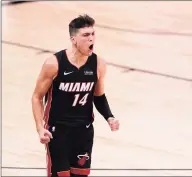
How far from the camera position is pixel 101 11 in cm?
1606

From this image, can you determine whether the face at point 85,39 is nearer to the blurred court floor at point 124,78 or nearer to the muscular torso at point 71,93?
the muscular torso at point 71,93

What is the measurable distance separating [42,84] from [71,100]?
11.2 inches

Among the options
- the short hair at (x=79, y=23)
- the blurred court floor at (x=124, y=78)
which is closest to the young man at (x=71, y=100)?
the short hair at (x=79, y=23)

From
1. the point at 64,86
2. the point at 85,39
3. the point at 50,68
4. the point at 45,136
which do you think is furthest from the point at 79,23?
the point at 45,136

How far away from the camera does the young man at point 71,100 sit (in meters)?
6.23

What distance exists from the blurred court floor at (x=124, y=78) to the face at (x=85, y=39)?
8.62ft

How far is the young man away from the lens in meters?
6.23

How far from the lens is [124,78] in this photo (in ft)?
39.5

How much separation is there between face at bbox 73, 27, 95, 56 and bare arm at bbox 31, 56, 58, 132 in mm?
272

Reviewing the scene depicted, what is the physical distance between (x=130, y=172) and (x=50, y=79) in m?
2.55

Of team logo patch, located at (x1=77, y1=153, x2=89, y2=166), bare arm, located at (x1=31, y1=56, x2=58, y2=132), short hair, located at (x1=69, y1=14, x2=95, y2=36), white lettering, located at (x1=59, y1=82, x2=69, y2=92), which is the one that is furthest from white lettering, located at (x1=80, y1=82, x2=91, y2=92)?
team logo patch, located at (x1=77, y1=153, x2=89, y2=166)

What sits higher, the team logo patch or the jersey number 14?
the jersey number 14

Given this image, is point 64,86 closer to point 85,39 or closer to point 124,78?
point 85,39

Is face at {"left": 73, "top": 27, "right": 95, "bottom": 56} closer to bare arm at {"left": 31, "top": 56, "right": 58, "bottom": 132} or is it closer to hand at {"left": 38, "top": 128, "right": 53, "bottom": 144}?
bare arm at {"left": 31, "top": 56, "right": 58, "bottom": 132}
